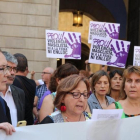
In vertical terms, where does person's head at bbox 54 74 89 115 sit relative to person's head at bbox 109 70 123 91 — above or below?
above

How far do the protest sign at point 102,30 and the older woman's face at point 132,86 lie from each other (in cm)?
436

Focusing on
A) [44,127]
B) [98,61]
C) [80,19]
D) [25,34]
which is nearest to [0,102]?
[44,127]

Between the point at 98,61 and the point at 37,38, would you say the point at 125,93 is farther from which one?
the point at 37,38

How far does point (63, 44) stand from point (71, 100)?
174 inches

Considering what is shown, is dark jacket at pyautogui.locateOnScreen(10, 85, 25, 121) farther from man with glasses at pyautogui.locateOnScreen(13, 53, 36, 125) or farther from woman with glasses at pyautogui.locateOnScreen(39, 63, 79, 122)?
man with glasses at pyautogui.locateOnScreen(13, 53, 36, 125)

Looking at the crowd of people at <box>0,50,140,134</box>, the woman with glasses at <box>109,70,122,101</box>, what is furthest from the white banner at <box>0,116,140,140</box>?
the woman with glasses at <box>109,70,122,101</box>

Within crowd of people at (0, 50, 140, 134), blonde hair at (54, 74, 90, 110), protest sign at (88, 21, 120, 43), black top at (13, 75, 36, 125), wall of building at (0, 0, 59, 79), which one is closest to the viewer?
crowd of people at (0, 50, 140, 134)

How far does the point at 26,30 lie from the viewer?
10320mm

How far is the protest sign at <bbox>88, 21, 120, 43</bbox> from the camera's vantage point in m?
8.25

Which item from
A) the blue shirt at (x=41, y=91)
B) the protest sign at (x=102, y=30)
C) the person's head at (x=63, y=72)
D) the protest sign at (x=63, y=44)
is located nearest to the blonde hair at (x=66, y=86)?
the person's head at (x=63, y=72)

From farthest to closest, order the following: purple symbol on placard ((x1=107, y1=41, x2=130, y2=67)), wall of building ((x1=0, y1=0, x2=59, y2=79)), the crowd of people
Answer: wall of building ((x1=0, y1=0, x2=59, y2=79)) < purple symbol on placard ((x1=107, y1=41, x2=130, y2=67)) < the crowd of people

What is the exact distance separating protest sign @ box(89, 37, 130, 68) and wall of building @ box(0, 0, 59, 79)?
2884mm

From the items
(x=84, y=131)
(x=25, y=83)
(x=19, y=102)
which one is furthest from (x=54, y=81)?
(x=84, y=131)

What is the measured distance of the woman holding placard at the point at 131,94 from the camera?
3.75 metres
